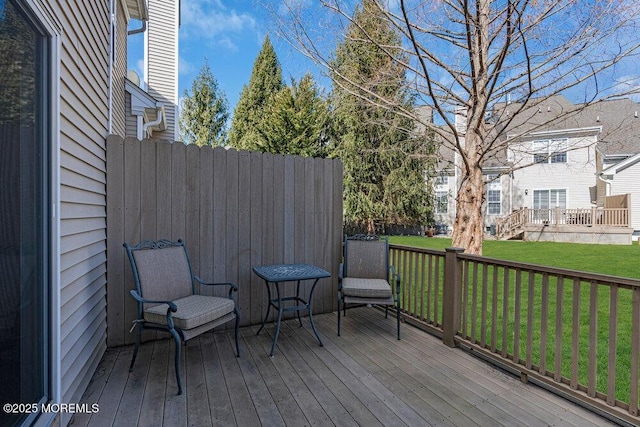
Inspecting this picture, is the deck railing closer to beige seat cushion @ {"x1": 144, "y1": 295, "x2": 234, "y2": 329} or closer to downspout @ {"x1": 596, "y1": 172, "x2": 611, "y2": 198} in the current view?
beige seat cushion @ {"x1": 144, "y1": 295, "x2": 234, "y2": 329}

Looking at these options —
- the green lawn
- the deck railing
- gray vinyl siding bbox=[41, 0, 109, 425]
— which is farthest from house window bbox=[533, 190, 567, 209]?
gray vinyl siding bbox=[41, 0, 109, 425]

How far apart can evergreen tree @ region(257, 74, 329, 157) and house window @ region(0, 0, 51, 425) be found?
529 inches

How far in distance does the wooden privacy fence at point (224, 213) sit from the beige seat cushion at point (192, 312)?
2.16 feet

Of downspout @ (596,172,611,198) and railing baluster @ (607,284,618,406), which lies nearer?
railing baluster @ (607,284,618,406)

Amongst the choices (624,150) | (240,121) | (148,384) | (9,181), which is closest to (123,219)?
(148,384)

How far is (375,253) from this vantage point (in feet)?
13.0

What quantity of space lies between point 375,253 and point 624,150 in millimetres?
17782

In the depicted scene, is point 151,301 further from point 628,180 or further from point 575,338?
point 628,180

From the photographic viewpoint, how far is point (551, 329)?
3848mm

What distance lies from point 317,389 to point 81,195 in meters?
2.16

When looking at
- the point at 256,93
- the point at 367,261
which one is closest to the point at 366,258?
the point at 367,261

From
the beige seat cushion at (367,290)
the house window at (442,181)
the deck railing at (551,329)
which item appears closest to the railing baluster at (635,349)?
the deck railing at (551,329)

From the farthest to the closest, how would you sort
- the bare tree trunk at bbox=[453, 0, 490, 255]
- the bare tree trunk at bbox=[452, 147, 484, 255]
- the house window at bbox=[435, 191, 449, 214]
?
1. the house window at bbox=[435, 191, 449, 214]
2. the bare tree trunk at bbox=[452, 147, 484, 255]
3. the bare tree trunk at bbox=[453, 0, 490, 255]

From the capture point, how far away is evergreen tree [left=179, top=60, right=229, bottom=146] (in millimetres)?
18953
